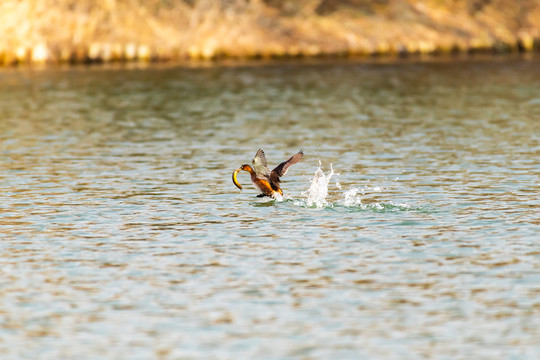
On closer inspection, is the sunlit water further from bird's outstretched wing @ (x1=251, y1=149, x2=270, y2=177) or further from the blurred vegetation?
the blurred vegetation

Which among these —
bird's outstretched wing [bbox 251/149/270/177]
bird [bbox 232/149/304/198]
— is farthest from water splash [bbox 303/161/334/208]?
bird's outstretched wing [bbox 251/149/270/177]

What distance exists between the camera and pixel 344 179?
25.3 meters

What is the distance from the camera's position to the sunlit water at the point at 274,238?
12.6 metres

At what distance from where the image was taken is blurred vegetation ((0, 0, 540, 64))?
7431 centimetres

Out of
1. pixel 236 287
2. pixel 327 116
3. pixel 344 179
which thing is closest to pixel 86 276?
pixel 236 287

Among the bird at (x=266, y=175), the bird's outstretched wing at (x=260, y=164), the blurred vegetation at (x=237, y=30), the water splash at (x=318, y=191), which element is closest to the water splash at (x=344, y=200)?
the water splash at (x=318, y=191)

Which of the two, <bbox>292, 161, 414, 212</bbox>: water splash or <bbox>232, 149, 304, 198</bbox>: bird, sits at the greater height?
<bbox>232, 149, 304, 198</bbox>: bird

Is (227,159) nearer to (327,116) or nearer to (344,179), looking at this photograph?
(344,179)

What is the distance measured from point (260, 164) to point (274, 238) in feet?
9.66

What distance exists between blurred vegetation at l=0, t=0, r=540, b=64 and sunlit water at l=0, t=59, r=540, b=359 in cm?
3441

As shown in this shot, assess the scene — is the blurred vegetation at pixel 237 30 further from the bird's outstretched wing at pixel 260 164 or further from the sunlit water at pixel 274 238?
the bird's outstretched wing at pixel 260 164

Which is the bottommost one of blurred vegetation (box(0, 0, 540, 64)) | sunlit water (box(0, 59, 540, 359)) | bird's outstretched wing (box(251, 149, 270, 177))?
sunlit water (box(0, 59, 540, 359))

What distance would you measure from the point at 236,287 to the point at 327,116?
26421 mm

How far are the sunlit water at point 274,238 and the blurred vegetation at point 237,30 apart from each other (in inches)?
1355
